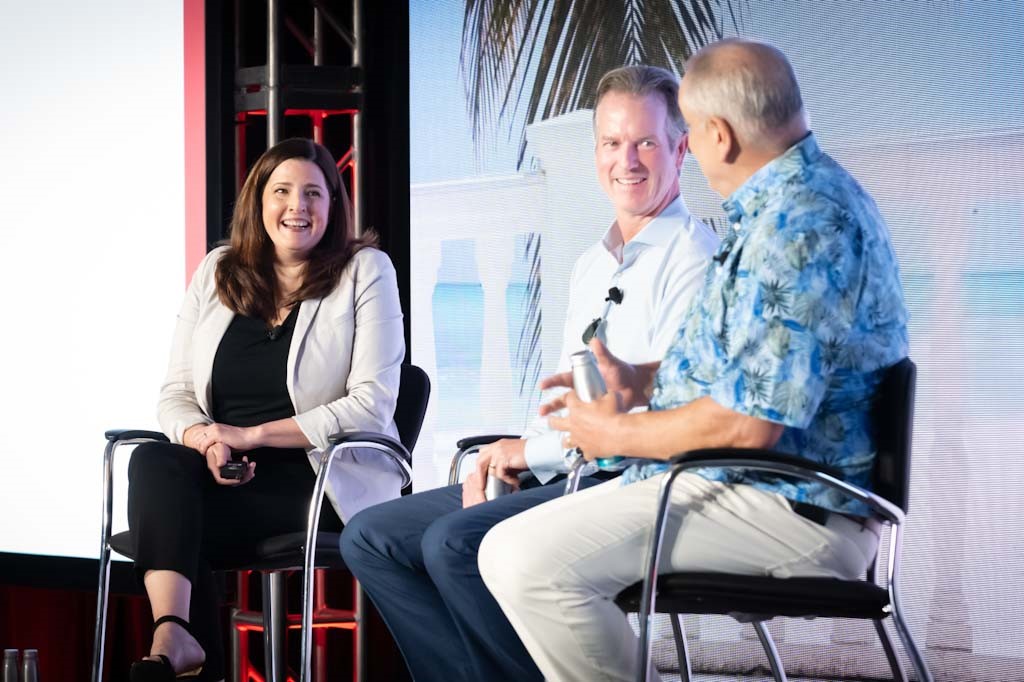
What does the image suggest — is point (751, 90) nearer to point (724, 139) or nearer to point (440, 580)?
point (724, 139)

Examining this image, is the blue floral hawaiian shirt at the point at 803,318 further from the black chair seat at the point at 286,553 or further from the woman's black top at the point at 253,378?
the woman's black top at the point at 253,378

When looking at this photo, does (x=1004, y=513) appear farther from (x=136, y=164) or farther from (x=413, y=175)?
(x=136, y=164)

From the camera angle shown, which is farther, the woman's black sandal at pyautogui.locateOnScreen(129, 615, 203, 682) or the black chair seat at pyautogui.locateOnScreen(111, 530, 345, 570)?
the black chair seat at pyautogui.locateOnScreen(111, 530, 345, 570)

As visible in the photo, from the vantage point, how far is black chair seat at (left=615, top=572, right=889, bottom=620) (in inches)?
63.9

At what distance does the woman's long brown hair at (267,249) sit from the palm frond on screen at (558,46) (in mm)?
709

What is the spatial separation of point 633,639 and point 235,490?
1.11m

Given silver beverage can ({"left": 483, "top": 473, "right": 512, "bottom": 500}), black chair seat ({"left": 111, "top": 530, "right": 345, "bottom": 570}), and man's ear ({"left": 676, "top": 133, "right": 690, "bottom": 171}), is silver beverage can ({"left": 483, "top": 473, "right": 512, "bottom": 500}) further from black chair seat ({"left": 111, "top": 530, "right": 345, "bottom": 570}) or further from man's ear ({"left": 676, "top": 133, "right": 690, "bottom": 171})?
man's ear ({"left": 676, "top": 133, "right": 690, "bottom": 171})

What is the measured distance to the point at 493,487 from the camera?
2.28 m

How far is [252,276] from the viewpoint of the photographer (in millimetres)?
2787

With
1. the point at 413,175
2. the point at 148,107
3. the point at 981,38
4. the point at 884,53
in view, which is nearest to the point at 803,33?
the point at 884,53

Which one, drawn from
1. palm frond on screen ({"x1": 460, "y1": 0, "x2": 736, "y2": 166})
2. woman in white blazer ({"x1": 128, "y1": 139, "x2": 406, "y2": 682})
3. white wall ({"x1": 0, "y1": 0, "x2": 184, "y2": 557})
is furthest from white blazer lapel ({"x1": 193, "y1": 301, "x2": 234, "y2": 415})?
palm frond on screen ({"x1": 460, "y1": 0, "x2": 736, "y2": 166})

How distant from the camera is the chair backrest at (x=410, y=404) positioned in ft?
9.21

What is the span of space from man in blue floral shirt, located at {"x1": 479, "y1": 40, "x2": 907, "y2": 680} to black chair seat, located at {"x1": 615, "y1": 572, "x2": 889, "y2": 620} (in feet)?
0.13

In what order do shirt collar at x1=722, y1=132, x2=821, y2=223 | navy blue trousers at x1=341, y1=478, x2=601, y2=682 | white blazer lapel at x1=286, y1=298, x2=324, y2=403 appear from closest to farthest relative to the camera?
shirt collar at x1=722, y1=132, x2=821, y2=223, navy blue trousers at x1=341, y1=478, x2=601, y2=682, white blazer lapel at x1=286, y1=298, x2=324, y2=403
